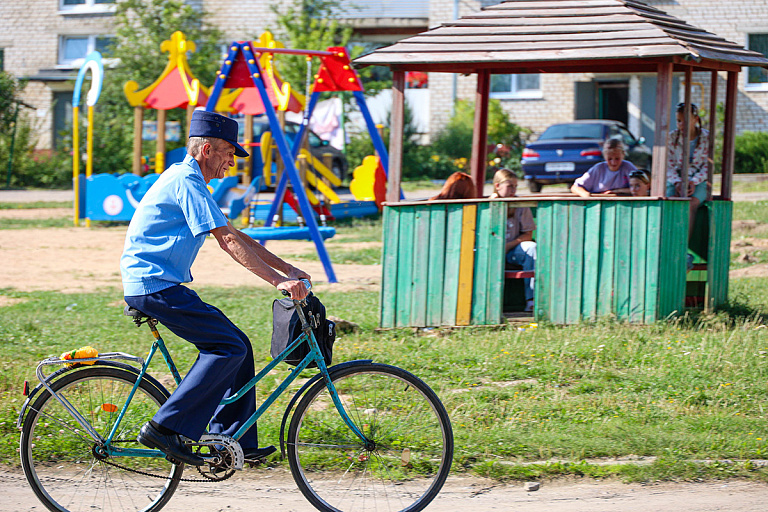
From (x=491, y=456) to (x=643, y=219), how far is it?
336 centimetres

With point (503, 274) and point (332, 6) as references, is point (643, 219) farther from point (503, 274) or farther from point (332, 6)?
point (332, 6)

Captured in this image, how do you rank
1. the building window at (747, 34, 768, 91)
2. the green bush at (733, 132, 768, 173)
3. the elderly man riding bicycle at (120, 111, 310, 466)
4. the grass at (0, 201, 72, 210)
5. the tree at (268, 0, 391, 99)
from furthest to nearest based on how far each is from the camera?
1. the building window at (747, 34, 768, 91)
2. the green bush at (733, 132, 768, 173)
3. the tree at (268, 0, 391, 99)
4. the grass at (0, 201, 72, 210)
5. the elderly man riding bicycle at (120, 111, 310, 466)

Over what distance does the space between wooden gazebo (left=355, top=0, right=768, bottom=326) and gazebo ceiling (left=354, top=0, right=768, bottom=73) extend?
2 cm

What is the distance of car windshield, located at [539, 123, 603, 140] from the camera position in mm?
22453

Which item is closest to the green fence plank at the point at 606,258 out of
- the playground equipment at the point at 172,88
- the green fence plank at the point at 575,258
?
the green fence plank at the point at 575,258

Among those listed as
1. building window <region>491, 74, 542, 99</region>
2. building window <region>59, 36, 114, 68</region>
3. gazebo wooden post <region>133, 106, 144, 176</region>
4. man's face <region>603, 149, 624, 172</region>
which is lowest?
man's face <region>603, 149, 624, 172</region>

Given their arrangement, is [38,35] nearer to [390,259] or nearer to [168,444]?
[390,259]

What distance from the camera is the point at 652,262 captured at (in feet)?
24.7

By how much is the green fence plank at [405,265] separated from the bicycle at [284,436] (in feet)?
11.8

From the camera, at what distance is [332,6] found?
29.0m

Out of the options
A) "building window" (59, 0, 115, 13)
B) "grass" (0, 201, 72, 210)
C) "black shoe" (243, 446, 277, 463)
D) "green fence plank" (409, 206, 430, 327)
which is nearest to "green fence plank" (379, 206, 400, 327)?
"green fence plank" (409, 206, 430, 327)

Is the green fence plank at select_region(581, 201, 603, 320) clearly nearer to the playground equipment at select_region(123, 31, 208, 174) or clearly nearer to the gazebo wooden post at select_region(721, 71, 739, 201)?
the gazebo wooden post at select_region(721, 71, 739, 201)

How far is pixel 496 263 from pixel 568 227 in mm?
658

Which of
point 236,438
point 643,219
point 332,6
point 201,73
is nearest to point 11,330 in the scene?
point 236,438
